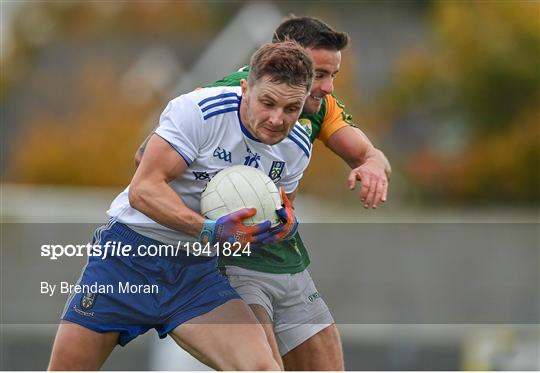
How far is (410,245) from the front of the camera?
71.8ft

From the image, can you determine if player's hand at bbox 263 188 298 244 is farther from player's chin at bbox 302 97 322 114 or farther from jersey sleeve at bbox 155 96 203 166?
player's chin at bbox 302 97 322 114

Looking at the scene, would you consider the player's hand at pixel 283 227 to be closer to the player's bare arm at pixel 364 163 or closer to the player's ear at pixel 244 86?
the player's bare arm at pixel 364 163

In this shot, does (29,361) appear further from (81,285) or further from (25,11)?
(25,11)

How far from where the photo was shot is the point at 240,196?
6.93 m

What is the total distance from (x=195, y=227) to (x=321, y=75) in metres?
1.32

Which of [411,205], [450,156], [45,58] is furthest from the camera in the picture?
[45,58]

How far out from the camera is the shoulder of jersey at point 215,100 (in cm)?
701

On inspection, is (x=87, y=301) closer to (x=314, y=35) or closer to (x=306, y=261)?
(x=306, y=261)

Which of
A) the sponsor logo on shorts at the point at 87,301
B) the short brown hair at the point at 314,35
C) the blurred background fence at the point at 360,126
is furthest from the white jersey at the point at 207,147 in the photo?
the blurred background fence at the point at 360,126

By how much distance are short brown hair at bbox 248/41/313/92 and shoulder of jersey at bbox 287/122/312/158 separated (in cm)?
40

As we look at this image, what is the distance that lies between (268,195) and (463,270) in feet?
49.1

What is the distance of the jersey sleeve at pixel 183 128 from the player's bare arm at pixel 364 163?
2.94ft

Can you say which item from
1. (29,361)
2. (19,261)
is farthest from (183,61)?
(29,361)

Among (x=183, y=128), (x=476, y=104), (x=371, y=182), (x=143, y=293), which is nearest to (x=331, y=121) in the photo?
(x=371, y=182)
